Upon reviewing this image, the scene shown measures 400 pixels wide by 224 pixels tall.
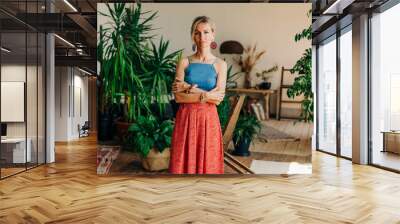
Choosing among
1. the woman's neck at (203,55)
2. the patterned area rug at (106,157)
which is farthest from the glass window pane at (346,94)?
the patterned area rug at (106,157)

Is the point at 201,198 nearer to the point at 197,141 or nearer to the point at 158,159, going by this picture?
the point at 197,141

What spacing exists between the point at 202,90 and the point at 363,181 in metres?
2.61

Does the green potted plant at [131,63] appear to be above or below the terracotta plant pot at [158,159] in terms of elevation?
above

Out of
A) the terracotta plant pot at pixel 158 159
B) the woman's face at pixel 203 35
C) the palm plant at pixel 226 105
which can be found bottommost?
the terracotta plant pot at pixel 158 159

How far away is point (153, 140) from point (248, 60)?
1810 millimetres

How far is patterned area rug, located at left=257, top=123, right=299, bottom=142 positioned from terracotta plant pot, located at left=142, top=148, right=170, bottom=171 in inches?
54.4

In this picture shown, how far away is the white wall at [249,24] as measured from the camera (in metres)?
5.58

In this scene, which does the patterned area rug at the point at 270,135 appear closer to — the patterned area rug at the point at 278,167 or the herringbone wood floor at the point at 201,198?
the patterned area rug at the point at 278,167

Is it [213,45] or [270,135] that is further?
[270,135]

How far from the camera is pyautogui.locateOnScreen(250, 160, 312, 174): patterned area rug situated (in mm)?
5668

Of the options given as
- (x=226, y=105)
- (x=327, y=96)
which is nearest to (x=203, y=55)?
(x=226, y=105)

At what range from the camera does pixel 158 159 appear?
219 inches

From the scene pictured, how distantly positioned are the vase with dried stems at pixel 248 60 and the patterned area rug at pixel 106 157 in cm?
215

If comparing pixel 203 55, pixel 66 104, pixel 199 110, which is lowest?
pixel 199 110
